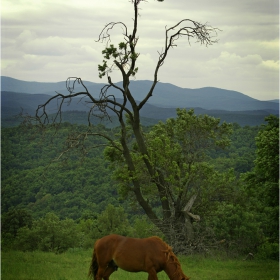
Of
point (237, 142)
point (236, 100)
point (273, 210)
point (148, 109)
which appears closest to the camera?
point (273, 210)

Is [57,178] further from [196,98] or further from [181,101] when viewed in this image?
[196,98]

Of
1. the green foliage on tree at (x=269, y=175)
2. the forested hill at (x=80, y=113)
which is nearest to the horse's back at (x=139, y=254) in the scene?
the green foliage on tree at (x=269, y=175)

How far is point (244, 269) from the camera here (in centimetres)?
1512

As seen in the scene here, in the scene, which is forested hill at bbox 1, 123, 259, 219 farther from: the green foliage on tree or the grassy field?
the grassy field

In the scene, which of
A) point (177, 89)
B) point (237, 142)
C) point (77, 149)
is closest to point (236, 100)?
point (177, 89)

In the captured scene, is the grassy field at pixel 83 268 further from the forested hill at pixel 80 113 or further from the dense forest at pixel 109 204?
the forested hill at pixel 80 113

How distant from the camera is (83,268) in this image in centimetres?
1351

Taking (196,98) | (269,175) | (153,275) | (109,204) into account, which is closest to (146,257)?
(153,275)

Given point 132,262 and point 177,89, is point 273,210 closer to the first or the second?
point 132,262

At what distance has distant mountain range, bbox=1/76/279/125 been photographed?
9582cm

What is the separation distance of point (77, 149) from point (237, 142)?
4001 centimetres

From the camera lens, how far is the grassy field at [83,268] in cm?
1222

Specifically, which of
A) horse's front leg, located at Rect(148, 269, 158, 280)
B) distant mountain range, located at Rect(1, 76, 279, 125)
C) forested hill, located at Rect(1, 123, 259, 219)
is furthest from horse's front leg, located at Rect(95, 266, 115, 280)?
distant mountain range, located at Rect(1, 76, 279, 125)

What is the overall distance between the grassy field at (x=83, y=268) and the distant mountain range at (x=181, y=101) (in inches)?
2679
